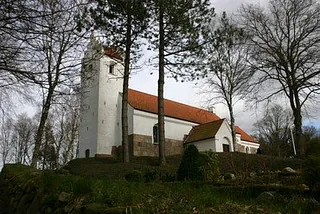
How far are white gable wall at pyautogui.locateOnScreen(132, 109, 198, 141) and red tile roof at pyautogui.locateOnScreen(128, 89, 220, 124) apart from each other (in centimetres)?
43

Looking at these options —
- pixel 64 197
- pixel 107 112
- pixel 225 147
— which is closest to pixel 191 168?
pixel 64 197

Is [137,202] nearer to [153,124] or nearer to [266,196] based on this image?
[266,196]

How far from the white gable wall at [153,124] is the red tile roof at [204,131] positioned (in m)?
0.80

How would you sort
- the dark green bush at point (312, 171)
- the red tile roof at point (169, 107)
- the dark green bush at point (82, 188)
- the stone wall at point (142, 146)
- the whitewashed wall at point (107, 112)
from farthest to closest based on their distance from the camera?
the red tile roof at point (169, 107) < the whitewashed wall at point (107, 112) < the stone wall at point (142, 146) < the dark green bush at point (312, 171) < the dark green bush at point (82, 188)

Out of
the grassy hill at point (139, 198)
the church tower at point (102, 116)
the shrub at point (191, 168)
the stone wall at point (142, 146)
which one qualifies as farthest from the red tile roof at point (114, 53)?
the stone wall at point (142, 146)

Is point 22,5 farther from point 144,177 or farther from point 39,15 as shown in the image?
point 144,177

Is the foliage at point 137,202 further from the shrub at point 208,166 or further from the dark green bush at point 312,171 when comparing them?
the shrub at point 208,166

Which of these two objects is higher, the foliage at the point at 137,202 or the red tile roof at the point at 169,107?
the red tile roof at the point at 169,107

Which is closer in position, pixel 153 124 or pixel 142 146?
pixel 142 146

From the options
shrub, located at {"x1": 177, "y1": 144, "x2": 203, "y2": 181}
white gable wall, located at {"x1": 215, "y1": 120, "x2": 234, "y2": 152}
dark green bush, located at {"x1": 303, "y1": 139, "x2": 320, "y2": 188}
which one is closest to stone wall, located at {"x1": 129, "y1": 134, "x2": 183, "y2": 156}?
white gable wall, located at {"x1": 215, "y1": 120, "x2": 234, "y2": 152}

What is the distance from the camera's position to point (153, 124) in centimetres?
2952

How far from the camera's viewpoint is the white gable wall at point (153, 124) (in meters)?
28.4

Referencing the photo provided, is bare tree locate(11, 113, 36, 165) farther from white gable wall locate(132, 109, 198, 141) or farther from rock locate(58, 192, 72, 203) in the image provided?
rock locate(58, 192, 72, 203)

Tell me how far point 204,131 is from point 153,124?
17.1ft
